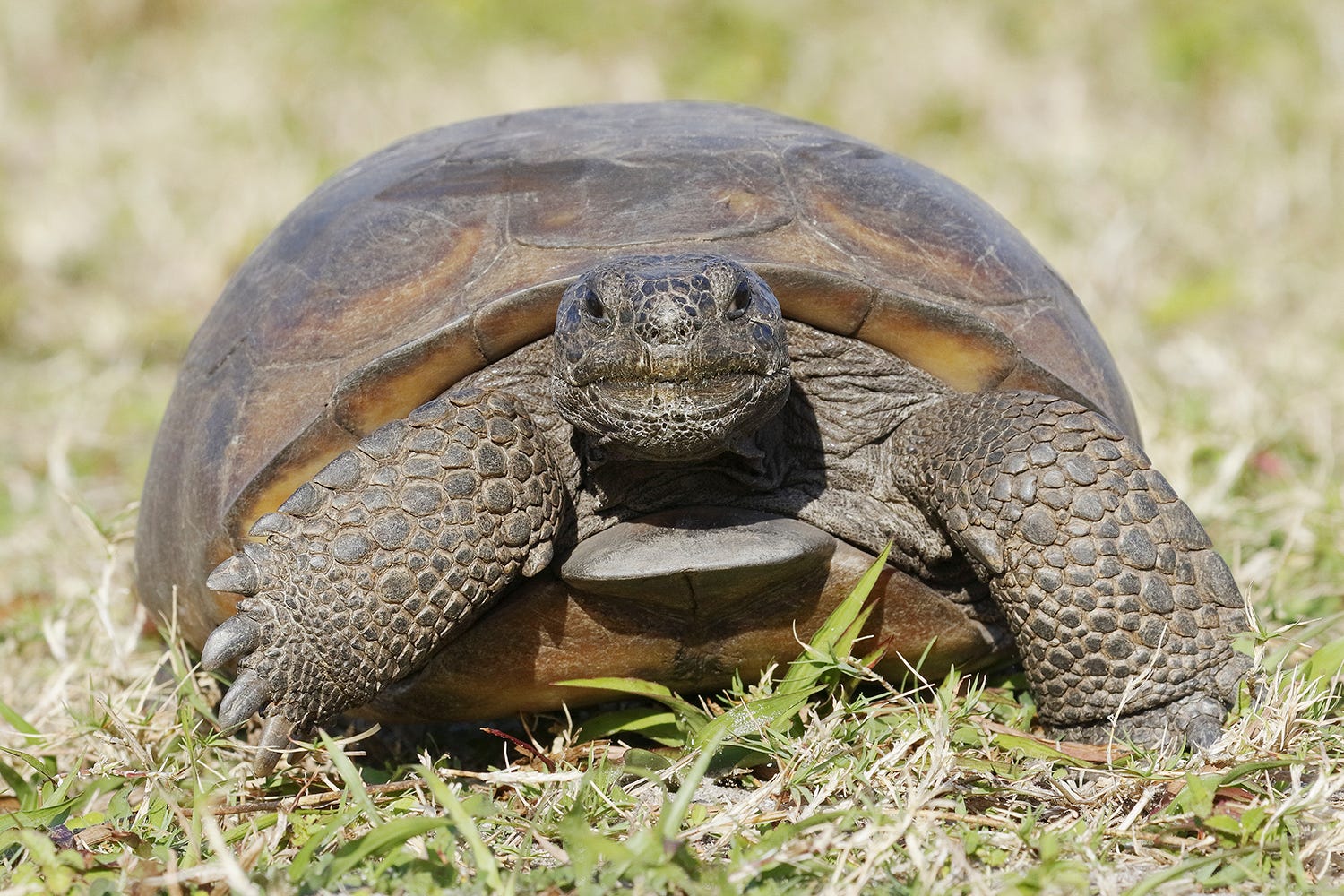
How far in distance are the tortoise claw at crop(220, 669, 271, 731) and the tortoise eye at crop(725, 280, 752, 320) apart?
3.60ft

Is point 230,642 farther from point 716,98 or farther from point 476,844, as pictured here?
point 716,98

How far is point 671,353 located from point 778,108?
771cm

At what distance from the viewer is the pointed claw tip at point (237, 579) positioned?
8.05 feet

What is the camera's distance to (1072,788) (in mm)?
2285

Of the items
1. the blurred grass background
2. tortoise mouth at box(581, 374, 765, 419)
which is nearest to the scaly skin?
tortoise mouth at box(581, 374, 765, 419)

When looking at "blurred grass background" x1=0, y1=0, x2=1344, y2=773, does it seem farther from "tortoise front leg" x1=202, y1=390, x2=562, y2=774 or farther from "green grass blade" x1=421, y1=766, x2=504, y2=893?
"green grass blade" x1=421, y1=766, x2=504, y2=893

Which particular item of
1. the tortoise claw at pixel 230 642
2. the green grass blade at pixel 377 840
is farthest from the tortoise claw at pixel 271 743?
the green grass blade at pixel 377 840

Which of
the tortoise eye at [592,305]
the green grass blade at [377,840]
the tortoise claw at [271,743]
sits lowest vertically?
the tortoise claw at [271,743]

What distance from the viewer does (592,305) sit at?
8.02 ft

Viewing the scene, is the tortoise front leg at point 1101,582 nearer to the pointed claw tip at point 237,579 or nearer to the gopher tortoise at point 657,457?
the gopher tortoise at point 657,457

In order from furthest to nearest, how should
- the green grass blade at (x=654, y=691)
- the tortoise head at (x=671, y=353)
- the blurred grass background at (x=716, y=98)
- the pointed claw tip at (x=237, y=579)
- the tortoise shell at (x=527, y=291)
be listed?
the blurred grass background at (x=716, y=98)
the tortoise shell at (x=527, y=291)
the green grass blade at (x=654, y=691)
the pointed claw tip at (x=237, y=579)
the tortoise head at (x=671, y=353)

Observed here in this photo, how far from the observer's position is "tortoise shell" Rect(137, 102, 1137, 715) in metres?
2.69

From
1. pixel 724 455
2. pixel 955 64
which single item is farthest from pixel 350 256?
pixel 955 64

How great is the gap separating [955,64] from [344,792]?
858 cm
